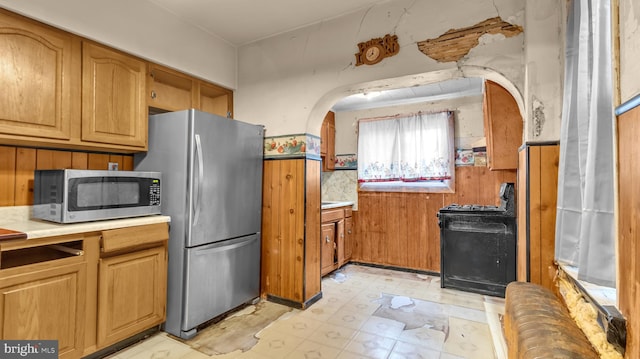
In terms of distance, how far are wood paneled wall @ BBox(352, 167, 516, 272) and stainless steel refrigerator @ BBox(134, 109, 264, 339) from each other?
6.70ft

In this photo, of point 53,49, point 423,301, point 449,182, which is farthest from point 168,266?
point 449,182

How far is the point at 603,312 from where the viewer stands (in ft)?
3.32

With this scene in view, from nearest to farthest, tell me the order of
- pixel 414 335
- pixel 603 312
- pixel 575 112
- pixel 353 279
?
pixel 603 312 < pixel 575 112 < pixel 414 335 < pixel 353 279

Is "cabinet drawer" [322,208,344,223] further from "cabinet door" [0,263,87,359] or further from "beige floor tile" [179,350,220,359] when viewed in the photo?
"cabinet door" [0,263,87,359]

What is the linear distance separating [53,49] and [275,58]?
165cm

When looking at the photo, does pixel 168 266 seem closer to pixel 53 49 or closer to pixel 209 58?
pixel 53 49

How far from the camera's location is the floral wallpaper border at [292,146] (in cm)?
281

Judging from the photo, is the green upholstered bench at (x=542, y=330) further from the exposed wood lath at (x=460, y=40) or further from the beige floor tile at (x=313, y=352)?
the exposed wood lath at (x=460, y=40)

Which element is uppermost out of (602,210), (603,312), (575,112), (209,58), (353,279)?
(209,58)

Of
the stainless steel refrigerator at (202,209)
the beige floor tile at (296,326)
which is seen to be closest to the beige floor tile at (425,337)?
the beige floor tile at (296,326)

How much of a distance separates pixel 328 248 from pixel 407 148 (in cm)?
167

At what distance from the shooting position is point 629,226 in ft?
2.88
